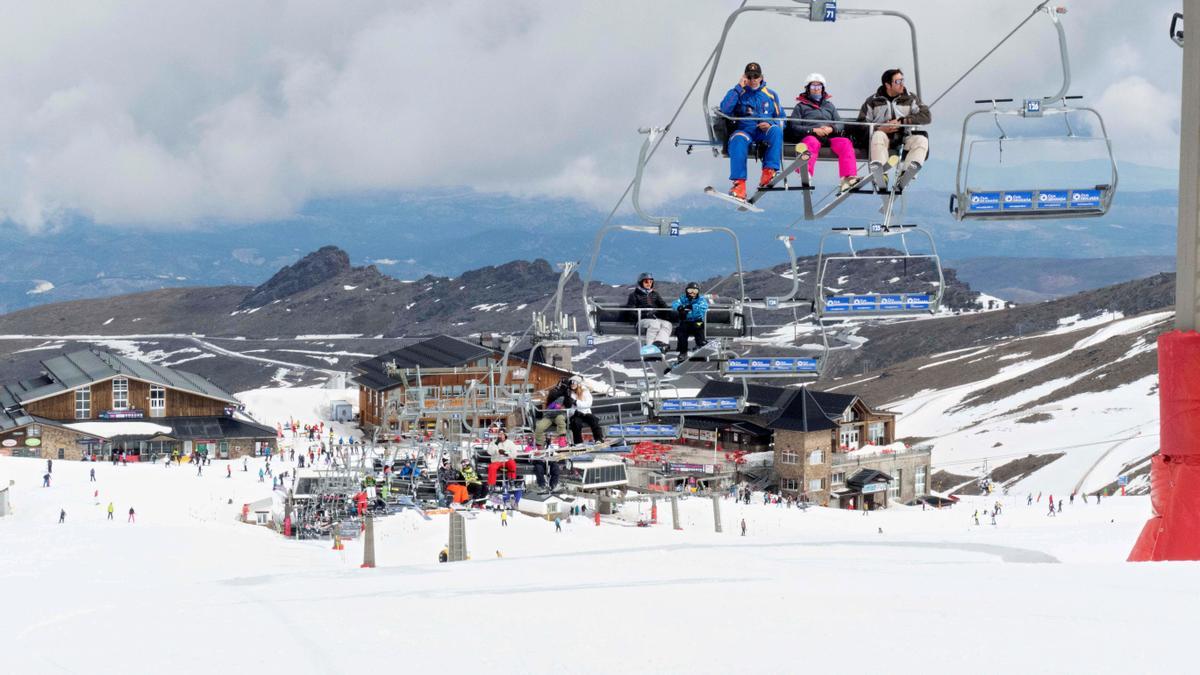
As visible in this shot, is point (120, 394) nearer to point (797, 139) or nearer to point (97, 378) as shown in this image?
point (97, 378)

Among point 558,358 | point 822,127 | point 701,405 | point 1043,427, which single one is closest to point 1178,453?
point 822,127

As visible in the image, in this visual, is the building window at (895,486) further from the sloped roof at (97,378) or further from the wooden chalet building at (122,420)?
the sloped roof at (97,378)

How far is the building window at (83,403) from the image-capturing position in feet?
230

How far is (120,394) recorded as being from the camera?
71.2 m

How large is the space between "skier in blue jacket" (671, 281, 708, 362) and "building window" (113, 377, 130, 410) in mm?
61892

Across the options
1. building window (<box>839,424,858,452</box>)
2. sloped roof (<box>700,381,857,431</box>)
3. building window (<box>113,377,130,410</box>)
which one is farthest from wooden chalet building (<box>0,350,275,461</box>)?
building window (<box>839,424,858,452</box>)

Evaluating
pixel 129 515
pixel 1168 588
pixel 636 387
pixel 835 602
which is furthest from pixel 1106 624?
pixel 129 515

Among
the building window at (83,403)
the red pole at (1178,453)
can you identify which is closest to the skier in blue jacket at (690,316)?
the red pole at (1178,453)

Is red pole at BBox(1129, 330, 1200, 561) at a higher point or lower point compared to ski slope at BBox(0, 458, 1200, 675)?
higher

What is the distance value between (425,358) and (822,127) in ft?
215

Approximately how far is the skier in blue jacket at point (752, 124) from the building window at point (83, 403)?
6645cm

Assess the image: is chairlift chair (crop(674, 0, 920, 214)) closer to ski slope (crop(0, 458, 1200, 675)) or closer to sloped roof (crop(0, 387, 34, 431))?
ski slope (crop(0, 458, 1200, 675))

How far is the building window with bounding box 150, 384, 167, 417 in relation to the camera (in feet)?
235

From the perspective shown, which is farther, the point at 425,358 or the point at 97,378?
the point at 425,358
